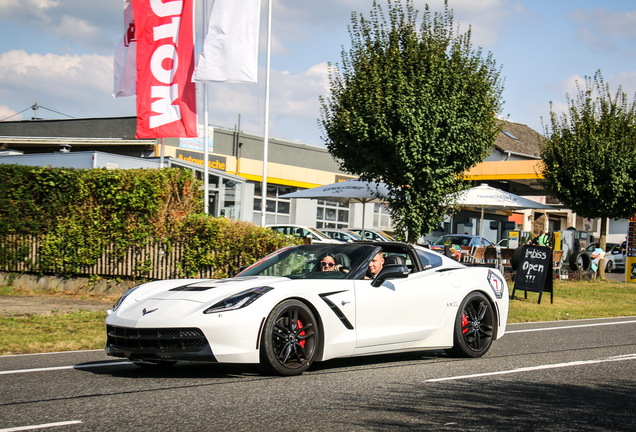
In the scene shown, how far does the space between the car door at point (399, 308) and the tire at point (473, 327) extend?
378 millimetres

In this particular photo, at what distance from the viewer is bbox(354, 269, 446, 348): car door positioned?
21.1 ft

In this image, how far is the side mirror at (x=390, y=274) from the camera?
652 centimetres

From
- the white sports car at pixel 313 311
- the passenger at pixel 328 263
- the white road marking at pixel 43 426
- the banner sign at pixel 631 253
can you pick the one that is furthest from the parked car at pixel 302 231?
the white road marking at pixel 43 426

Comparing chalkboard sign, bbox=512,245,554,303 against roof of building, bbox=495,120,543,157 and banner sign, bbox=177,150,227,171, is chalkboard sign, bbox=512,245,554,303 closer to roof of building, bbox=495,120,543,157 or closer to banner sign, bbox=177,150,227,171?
banner sign, bbox=177,150,227,171

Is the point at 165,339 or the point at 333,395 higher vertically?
the point at 165,339

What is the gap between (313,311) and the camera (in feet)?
19.7

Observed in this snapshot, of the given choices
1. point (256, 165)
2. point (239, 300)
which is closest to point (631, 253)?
point (256, 165)

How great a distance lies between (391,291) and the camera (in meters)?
6.77

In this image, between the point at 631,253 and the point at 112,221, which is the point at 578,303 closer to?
the point at 631,253

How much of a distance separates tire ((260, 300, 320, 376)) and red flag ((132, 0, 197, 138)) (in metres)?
12.8

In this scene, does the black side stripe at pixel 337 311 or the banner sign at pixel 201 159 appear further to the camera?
the banner sign at pixel 201 159

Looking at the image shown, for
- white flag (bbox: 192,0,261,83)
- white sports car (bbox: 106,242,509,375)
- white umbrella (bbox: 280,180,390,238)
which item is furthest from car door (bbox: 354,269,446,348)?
white flag (bbox: 192,0,261,83)

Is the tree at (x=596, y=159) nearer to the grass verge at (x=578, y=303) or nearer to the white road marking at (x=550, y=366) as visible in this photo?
the grass verge at (x=578, y=303)

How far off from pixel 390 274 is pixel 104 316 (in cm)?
570
